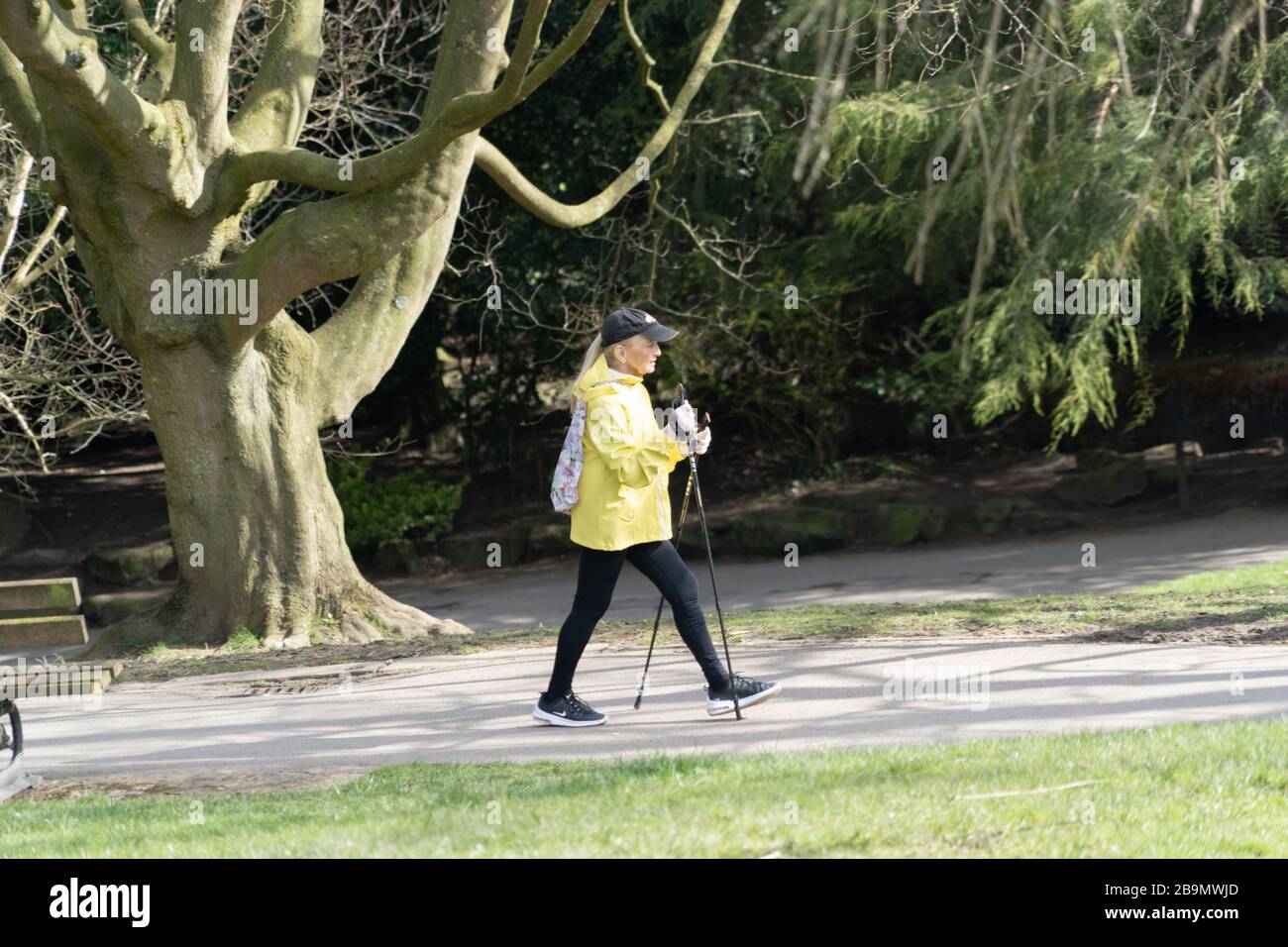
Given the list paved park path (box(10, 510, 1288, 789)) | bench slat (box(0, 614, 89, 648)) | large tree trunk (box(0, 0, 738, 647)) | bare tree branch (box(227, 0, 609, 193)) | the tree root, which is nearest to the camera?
paved park path (box(10, 510, 1288, 789))

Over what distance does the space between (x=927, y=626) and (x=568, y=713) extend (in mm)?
3381

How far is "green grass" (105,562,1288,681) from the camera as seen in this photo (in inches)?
356

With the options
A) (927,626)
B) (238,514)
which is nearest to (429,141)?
(238,514)

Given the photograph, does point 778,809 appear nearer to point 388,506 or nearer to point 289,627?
point 289,627

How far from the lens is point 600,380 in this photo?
7.03 meters

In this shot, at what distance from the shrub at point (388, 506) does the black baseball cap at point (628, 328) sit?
13084mm

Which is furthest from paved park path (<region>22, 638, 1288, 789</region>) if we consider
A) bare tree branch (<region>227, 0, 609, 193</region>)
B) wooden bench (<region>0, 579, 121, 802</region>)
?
bare tree branch (<region>227, 0, 609, 193</region>)

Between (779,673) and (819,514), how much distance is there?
33.2 ft

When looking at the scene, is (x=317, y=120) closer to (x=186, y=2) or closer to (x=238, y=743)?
(x=186, y=2)

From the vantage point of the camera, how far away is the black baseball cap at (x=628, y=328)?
23.0 feet

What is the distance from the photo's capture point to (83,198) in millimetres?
11312

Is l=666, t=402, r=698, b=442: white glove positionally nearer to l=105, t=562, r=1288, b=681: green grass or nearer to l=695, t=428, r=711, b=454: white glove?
l=695, t=428, r=711, b=454: white glove

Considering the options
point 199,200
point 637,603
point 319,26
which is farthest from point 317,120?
point 637,603

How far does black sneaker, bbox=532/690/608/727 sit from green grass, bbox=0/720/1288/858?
36.4 inches
